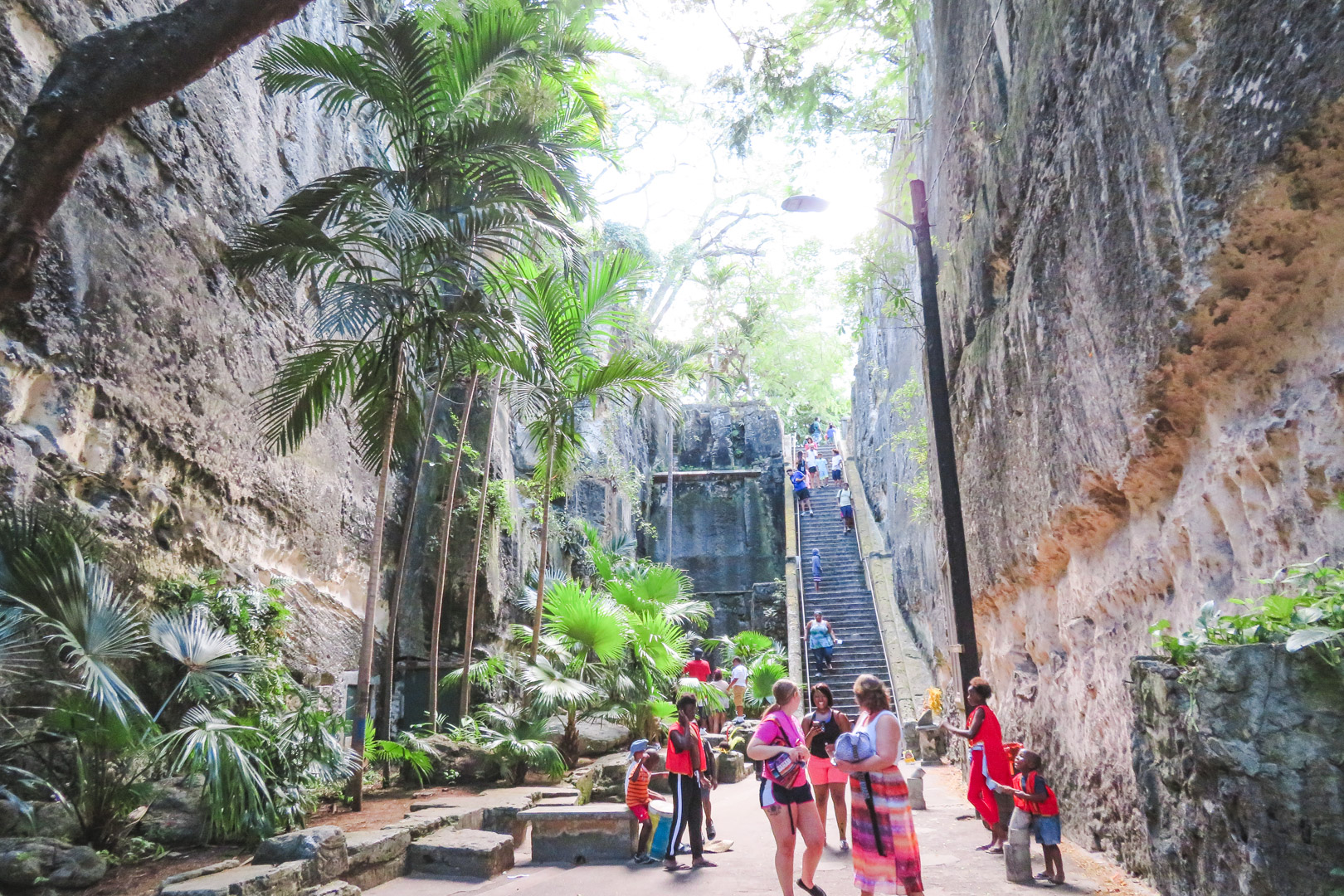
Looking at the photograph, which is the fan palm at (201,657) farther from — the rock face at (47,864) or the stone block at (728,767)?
the stone block at (728,767)

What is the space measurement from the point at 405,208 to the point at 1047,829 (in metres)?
7.03

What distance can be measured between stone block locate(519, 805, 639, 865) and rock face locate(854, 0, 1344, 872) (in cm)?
352

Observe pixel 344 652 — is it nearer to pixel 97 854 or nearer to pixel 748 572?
pixel 97 854

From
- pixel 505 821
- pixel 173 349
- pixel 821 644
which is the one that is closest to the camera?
pixel 505 821

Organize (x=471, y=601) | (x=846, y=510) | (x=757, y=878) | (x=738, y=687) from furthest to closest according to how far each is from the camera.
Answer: (x=846, y=510)
(x=738, y=687)
(x=471, y=601)
(x=757, y=878)

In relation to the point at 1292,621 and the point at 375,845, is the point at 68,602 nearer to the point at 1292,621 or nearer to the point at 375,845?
the point at 375,845

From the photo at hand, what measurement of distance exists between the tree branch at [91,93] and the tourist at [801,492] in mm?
20895

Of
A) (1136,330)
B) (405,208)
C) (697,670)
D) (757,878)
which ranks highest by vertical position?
(405,208)

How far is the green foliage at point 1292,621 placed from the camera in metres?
2.75

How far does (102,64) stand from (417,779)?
7.12 m

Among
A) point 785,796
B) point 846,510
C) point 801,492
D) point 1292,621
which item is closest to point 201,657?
point 785,796

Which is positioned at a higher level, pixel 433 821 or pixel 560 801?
pixel 433 821

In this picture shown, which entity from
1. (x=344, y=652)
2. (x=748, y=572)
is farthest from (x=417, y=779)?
(x=748, y=572)

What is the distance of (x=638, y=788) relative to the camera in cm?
678
